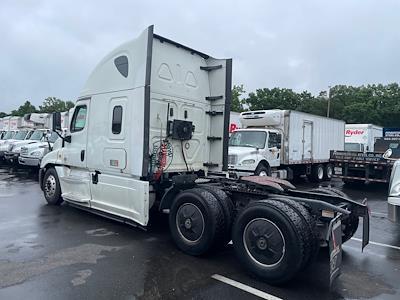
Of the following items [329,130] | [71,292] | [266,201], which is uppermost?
[329,130]

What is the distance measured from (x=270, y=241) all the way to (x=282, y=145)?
1043 centimetres

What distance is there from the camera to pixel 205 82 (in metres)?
7.77

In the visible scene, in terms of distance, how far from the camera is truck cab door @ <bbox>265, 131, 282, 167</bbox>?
13609 mm

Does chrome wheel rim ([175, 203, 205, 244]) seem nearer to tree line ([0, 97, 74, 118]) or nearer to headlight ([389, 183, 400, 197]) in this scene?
headlight ([389, 183, 400, 197])

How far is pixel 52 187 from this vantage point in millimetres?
8992

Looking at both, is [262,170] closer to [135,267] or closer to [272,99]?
[135,267]

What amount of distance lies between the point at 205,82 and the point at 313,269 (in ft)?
14.2

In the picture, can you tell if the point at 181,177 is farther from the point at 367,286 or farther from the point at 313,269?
the point at 367,286

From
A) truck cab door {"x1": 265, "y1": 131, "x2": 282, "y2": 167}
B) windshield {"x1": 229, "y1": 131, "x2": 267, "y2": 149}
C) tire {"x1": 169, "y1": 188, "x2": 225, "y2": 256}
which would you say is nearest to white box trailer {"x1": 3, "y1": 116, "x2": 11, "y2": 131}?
windshield {"x1": 229, "y1": 131, "x2": 267, "y2": 149}

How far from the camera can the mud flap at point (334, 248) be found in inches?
168

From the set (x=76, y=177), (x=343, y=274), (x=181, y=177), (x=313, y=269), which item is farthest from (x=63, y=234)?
(x=343, y=274)

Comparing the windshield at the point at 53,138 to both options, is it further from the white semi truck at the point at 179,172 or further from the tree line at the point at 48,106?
the tree line at the point at 48,106

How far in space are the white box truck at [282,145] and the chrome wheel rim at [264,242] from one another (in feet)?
23.1

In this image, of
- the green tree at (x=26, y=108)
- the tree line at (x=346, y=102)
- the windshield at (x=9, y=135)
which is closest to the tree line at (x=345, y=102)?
the tree line at (x=346, y=102)
